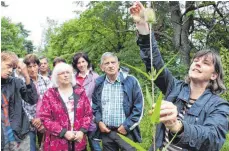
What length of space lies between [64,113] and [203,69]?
2.18 m

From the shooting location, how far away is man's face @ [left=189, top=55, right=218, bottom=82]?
2158 mm

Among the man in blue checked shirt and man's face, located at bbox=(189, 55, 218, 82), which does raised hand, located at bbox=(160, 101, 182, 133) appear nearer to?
man's face, located at bbox=(189, 55, 218, 82)

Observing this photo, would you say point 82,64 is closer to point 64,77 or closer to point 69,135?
point 64,77

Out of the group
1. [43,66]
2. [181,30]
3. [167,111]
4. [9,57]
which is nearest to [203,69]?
[167,111]

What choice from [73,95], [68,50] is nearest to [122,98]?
[73,95]

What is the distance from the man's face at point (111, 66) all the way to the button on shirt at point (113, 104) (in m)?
0.10

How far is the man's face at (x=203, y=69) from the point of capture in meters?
2.16

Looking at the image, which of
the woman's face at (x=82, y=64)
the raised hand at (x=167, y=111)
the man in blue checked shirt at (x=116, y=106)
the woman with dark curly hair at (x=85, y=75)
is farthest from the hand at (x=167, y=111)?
the woman's face at (x=82, y=64)

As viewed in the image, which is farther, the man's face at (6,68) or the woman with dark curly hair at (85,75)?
the woman with dark curly hair at (85,75)

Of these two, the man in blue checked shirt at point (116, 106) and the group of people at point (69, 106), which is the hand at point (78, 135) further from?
the man in blue checked shirt at point (116, 106)

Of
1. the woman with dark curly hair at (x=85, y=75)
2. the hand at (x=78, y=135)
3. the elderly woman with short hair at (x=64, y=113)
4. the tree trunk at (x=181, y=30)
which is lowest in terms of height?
the hand at (x=78, y=135)

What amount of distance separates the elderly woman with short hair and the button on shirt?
0.23 m

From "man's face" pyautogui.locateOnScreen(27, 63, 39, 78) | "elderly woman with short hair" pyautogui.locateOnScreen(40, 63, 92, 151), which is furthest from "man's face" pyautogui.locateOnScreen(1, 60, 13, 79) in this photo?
"man's face" pyautogui.locateOnScreen(27, 63, 39, 78)

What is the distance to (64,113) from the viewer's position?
4020mm
